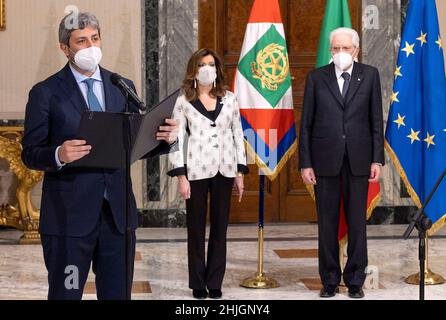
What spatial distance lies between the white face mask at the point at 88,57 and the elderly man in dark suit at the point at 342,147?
2600 millimetres

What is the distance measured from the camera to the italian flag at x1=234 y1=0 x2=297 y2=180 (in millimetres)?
6484

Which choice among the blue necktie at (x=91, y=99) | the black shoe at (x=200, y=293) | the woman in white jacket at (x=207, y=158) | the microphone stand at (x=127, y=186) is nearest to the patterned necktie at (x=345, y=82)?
the woman in white jacket at (x=207, y=158)

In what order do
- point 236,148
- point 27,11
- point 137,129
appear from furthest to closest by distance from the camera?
point 27,11, point 236,148, point 137,129

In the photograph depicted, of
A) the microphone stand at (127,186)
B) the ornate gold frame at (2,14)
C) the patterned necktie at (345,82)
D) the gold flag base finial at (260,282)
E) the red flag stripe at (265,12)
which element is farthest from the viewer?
the ornate gold frame at (2,14)

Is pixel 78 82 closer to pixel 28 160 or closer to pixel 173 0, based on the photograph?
pixel 28 160

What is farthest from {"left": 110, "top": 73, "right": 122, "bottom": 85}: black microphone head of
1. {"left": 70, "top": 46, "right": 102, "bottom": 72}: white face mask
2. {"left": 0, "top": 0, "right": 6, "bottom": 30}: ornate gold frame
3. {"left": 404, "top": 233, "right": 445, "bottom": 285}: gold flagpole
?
{"left": 0, "top": 0, "right": 6, "bottom": 30}: ornate gold frame

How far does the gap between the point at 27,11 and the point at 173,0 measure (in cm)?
136

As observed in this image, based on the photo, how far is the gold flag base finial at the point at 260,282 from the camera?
249 inches

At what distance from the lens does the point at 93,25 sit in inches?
142

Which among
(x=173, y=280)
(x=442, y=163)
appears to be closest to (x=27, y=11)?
(x=173, y=280)

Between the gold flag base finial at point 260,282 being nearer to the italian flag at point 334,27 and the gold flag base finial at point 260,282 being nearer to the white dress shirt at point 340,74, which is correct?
the italian flag at point 334,27

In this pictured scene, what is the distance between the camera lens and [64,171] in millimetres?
3611

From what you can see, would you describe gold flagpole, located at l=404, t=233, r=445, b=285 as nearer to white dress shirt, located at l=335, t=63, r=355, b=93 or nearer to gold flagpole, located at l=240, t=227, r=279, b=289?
gold flagpole, located at l=240, t=227, r=279, b=289

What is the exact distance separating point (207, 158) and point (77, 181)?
2.27 meters
